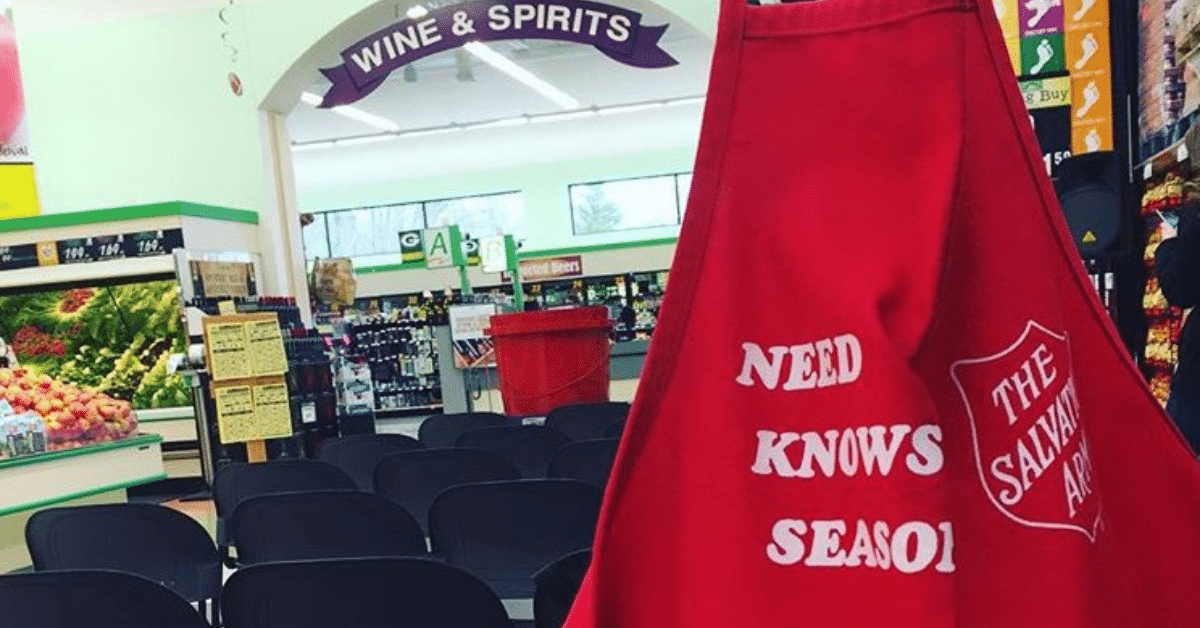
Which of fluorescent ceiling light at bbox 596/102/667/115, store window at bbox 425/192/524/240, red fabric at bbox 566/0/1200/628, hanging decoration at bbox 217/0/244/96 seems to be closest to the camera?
red fabric at bbox 566/0/1200/628

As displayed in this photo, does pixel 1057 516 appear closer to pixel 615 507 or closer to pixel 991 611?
pixel 991 611

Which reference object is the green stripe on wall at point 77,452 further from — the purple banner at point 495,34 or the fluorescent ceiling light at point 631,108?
the fluorescent ceiling light at point 631,108

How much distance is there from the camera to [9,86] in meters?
6.84

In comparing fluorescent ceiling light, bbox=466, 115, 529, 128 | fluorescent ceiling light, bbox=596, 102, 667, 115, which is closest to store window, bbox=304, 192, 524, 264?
fluorescent ceiling light, bbox=466, 115, 529, 128

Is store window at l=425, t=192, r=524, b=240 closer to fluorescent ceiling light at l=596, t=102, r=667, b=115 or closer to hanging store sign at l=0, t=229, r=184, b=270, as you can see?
fluorescent ceiling light at l=596, t=102, r=667, b=115

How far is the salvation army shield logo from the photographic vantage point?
22.4 inches

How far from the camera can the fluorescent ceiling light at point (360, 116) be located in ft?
46.5

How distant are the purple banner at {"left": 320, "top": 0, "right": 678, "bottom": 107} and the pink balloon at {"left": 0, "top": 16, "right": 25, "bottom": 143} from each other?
216cm

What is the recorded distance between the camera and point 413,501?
138 inches

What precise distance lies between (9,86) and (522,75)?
7.82 m

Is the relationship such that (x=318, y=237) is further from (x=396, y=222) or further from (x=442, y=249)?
(x=442, y=249)

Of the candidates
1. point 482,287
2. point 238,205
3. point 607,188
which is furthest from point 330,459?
point 607,188

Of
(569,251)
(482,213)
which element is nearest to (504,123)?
(482,213)

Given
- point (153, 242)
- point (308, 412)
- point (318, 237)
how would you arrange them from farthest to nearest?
point (318, 237) < point (153, 242) < point (308, 412)
